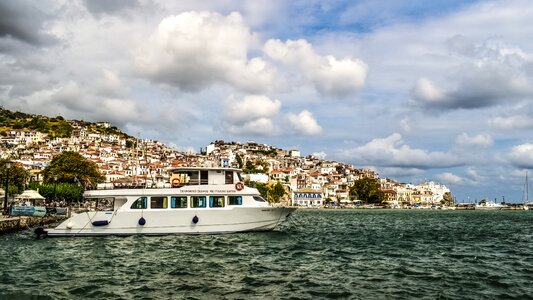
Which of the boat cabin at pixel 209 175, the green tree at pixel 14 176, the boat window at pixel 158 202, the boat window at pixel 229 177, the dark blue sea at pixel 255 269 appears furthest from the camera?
the green tree at pixel 14 176

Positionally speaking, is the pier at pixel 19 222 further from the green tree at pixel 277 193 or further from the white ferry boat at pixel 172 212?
the green tree at pixel 277 193

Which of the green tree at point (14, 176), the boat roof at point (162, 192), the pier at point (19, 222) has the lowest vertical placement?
the pier at point (19, 222)

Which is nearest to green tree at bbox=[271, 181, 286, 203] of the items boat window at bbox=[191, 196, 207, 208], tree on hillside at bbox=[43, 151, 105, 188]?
tree on hillside at bbox=[43, 151, 105, 188]

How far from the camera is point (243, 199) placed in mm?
31531

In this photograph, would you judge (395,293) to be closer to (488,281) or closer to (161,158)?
(488,281)

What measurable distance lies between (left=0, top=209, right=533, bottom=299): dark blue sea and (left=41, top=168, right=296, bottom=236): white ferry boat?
92 centimetres

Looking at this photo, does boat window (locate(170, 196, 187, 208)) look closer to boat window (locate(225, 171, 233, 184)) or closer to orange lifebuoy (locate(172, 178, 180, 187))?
orange lifebuoy (locate(172, 178, 180, 187))

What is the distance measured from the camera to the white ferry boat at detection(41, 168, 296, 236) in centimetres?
3022

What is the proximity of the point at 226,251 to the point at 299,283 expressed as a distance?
27.5 ft

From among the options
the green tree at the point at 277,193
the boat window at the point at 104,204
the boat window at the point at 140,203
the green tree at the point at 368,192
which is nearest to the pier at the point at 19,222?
the boat window at the point at 104,204

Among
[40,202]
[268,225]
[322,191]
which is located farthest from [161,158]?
[268,225]

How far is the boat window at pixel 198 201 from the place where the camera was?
101 ft

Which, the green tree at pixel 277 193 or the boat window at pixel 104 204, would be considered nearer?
the boat window at pixel 104 204

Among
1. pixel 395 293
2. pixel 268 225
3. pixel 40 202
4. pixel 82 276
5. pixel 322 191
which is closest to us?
pixel 395 293
